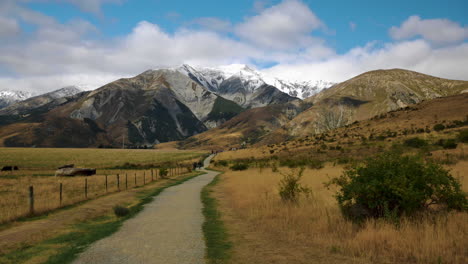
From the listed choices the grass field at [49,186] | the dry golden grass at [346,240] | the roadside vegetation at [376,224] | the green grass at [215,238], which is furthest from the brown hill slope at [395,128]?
the dry golden grass at [346,240]

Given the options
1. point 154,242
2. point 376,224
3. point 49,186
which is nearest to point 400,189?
point 376,224

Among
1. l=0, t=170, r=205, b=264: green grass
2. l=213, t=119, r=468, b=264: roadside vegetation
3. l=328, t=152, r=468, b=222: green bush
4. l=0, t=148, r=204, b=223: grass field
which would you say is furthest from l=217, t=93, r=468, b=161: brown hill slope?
l=0, t=170, r=205, b=264: green grass

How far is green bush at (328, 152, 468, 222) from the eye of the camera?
1027 cm

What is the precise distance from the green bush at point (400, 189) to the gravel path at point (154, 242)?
5.54 metres

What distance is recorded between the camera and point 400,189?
10023 mm

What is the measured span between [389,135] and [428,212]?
188 ft

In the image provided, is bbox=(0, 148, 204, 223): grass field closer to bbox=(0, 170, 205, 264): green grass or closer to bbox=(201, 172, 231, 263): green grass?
bbox=(0, 170, 205, 264): green grass

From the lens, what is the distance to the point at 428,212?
10461 millimetres

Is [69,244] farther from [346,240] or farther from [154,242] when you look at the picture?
[346,240]

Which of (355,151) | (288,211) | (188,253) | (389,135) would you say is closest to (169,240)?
(188,253)

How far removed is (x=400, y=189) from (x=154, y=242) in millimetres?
7818

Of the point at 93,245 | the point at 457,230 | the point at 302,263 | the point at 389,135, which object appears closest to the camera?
the point at 302,263

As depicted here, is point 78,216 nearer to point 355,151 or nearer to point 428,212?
point 428,212

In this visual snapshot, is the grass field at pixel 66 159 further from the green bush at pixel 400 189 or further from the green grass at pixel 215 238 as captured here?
the green bush at pixel 400 189
